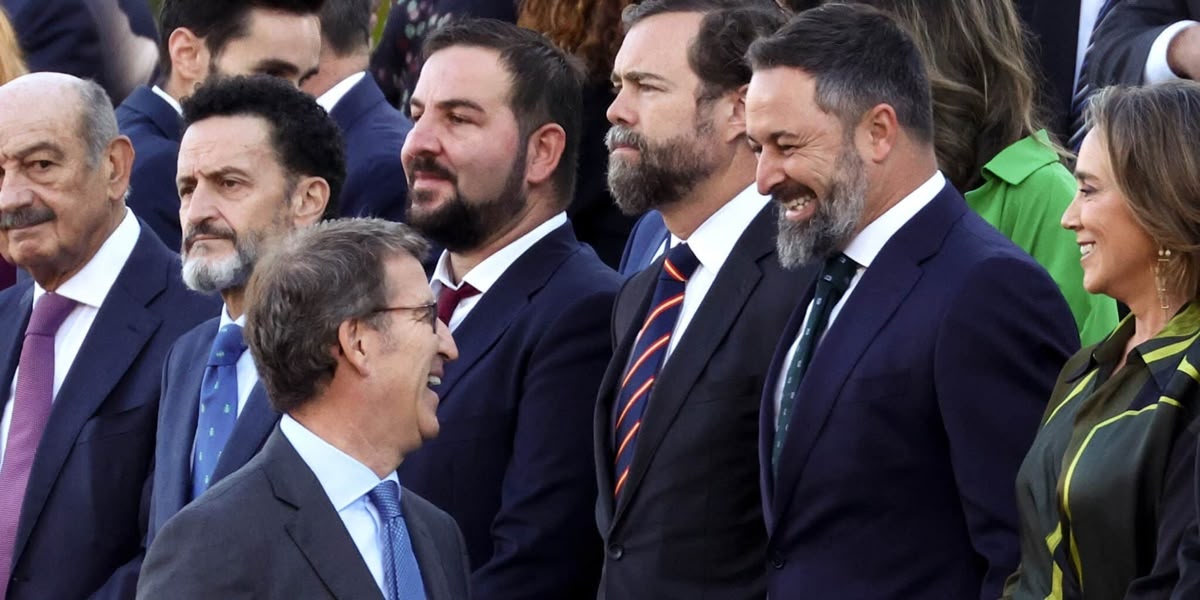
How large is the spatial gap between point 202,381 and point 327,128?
894 millimetres

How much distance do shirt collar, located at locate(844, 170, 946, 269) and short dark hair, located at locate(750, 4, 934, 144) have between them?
142mm

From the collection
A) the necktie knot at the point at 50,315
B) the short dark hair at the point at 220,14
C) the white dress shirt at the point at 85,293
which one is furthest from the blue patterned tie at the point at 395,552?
the short dark hair at the point at 220,14

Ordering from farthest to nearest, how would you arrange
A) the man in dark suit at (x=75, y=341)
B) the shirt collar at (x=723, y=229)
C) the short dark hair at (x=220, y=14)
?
the short dark hair at (x=220, y=14), the man in dark suit at (x=75, y=341), the shirt collar at (x=723, y=229)

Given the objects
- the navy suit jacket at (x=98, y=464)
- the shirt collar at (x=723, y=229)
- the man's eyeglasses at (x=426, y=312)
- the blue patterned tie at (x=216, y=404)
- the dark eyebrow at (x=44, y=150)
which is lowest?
the navy suit jacket at (x=98, y=464)

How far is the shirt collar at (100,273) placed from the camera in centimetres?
630

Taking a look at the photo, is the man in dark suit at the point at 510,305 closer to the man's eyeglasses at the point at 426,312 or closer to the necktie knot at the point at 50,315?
the man's eyeglasses at the point at 426,312

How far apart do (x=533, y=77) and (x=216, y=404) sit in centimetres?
134

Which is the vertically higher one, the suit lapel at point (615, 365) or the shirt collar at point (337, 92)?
the shirt collar at point (337, 92)

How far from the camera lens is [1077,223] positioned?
14.6 ft

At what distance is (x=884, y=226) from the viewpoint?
4930 millimetres

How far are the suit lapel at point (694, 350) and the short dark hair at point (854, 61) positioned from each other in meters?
0.49

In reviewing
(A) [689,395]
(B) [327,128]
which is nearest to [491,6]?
(B) [327,128]

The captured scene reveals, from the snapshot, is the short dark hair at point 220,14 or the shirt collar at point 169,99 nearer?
the short dark hair at point 220,14

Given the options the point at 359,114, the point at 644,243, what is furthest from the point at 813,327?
the point at 359,114
